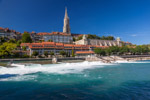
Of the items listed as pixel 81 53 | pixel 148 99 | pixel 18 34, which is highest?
pixel 18 34

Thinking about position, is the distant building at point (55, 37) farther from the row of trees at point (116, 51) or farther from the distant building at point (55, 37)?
the row of trees at point (116, 51)

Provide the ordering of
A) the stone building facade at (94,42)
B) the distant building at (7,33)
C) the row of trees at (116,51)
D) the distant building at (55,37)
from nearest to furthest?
the row of trees at (116,51)
the distant building at (7,33)
the stone building facade at (94,42)
the distant building at (55,37)

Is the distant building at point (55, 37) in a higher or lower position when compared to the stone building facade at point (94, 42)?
higher

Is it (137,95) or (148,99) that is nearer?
(148,99)

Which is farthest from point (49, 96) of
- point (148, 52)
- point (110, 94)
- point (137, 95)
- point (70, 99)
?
point (148, 52)

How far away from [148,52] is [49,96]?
8124 cm

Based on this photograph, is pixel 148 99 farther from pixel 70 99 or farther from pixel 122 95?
pixel 70 99

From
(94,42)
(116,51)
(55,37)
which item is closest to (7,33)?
(55,37)

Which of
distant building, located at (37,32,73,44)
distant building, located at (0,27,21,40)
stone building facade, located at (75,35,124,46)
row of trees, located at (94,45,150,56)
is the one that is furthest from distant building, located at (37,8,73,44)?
row of trees, located at (94,45,150,56)

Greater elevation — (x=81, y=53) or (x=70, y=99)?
(x=81, y=53)

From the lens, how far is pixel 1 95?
32.3ft

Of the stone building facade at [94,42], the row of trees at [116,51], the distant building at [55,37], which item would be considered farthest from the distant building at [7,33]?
the row of trees at [116,51]

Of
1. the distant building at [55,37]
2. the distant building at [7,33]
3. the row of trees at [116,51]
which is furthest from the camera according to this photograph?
the distant building at [55,37]

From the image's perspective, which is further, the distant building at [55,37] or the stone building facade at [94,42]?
the distant building at [55,37]
